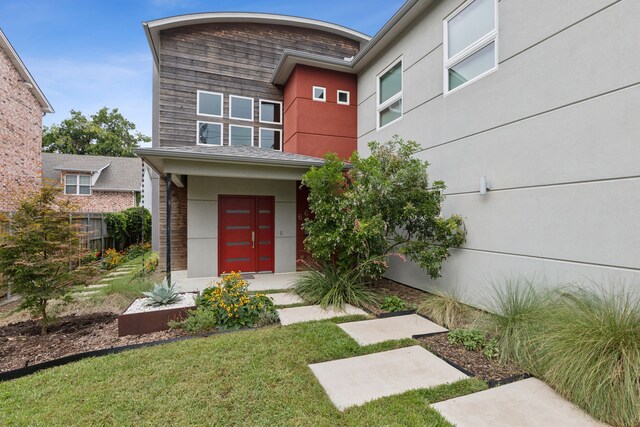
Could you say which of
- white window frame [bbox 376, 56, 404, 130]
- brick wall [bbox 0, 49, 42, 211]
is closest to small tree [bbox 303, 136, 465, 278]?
white window frame [bbox 376, 56, 404, 130]

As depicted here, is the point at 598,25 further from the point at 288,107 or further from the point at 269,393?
the point at 288,107

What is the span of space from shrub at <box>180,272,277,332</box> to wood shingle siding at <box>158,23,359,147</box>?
5950mm

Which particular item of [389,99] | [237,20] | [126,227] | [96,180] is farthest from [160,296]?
[96,180]

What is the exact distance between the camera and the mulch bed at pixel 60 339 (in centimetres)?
355

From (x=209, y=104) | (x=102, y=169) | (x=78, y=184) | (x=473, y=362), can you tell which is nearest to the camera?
(x=473, y=362)

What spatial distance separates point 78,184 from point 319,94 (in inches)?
737

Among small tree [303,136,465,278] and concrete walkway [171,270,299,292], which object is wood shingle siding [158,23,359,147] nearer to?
concrete walkway [171,270,299,292]

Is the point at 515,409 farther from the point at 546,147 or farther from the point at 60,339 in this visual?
the point at 60,339

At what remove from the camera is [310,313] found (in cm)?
490

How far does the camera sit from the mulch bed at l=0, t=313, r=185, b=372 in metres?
3.55

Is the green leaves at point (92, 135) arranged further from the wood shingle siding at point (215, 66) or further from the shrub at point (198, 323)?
the shrub at point (198, 323)

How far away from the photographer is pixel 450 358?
10.9 ft

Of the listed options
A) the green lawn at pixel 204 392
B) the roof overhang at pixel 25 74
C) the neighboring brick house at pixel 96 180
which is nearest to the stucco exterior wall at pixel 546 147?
the green lawn at pixel 204 392

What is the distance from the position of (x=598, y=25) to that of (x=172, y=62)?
9.83 meters
